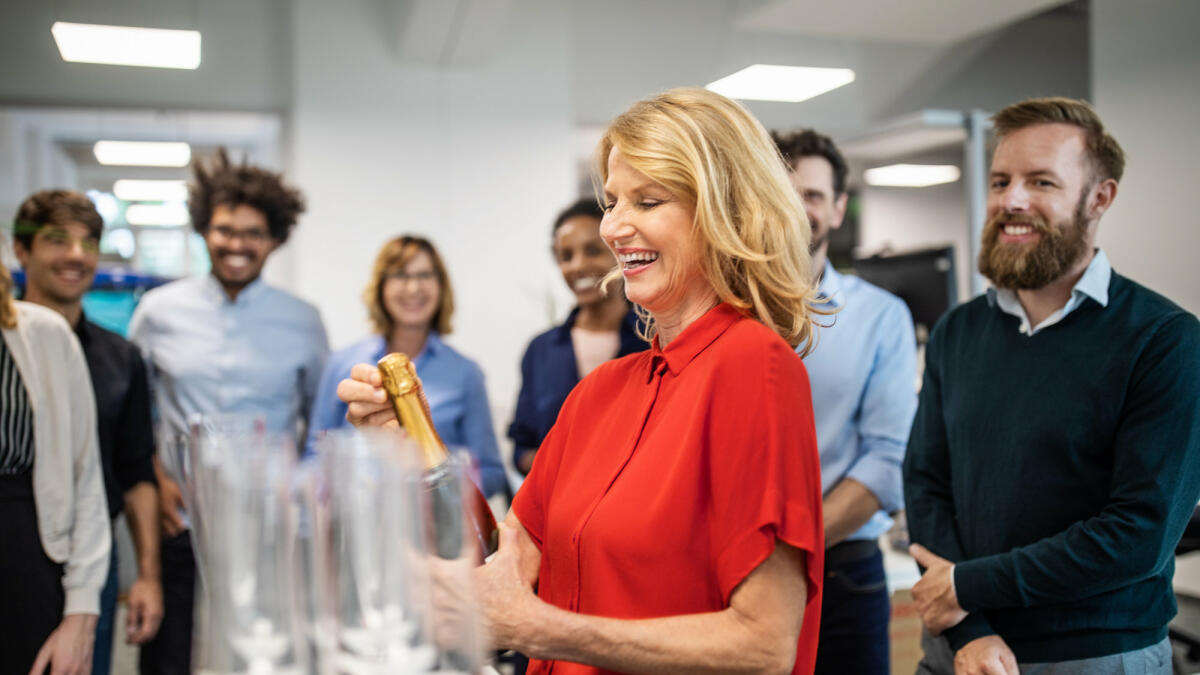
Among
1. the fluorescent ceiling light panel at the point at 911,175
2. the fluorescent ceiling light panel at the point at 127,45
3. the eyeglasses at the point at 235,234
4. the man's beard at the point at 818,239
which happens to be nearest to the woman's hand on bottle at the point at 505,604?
the man's beard at the point at 818,239

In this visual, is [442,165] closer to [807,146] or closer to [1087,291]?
[807,146]

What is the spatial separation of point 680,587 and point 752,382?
0.22m

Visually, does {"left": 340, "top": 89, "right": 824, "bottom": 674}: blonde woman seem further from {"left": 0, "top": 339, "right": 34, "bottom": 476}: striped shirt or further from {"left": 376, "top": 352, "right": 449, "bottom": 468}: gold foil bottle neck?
{"left": 0, "top": 339, "right": 34, "bottom": 476}: striped shirt

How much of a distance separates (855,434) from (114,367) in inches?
70.0

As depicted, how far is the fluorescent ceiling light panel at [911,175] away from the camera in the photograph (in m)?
4.75

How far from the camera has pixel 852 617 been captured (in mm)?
1779

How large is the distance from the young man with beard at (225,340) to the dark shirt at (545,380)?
70cm

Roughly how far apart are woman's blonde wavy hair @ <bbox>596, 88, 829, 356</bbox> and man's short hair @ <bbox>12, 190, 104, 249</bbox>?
6.18 feet

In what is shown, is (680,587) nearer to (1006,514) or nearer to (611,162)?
(611,162)

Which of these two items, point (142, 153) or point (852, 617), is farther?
point (142, 153)

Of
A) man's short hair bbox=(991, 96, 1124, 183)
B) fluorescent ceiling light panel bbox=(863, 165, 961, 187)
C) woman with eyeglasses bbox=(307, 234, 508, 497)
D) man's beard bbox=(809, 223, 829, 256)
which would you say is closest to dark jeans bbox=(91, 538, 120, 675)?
woman with eyeglasses bbox=(307, 234, 508, 497)

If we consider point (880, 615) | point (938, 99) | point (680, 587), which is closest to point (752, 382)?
point (680, 587)

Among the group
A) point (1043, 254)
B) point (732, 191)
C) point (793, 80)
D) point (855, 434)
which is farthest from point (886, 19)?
point (732, 191)

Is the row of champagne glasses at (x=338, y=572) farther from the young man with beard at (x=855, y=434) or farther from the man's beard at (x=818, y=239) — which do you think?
the man's beard at (x=818, y=239)
